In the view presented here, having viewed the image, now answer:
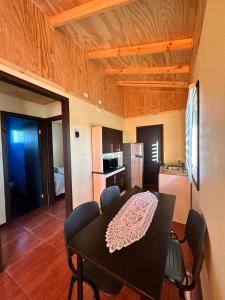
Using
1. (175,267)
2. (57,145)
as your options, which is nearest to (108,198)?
(175,267)

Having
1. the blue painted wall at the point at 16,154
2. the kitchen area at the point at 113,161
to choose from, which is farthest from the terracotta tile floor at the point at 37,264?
the blue painted wall at the point at 16,154

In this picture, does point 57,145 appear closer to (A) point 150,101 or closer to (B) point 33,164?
(B) point 33,164

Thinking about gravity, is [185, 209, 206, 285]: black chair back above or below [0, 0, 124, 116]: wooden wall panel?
below

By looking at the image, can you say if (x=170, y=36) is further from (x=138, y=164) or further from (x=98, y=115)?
(x=138, y=164)

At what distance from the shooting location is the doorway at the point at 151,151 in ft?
14.2

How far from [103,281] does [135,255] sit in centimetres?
37

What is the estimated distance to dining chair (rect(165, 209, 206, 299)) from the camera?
98 cm

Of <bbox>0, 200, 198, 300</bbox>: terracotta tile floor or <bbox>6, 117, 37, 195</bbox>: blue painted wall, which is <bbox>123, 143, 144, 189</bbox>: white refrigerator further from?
<bbox>6, 117, 37, 195</bbox>: blue painted wall

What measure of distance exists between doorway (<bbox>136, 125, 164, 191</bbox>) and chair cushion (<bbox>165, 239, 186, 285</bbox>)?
307 cm

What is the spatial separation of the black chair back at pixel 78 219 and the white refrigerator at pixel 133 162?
8.25ft

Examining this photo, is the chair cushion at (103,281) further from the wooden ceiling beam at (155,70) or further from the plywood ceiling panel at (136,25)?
the wooden ceiling beam at (155,70)

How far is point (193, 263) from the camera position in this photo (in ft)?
3.50

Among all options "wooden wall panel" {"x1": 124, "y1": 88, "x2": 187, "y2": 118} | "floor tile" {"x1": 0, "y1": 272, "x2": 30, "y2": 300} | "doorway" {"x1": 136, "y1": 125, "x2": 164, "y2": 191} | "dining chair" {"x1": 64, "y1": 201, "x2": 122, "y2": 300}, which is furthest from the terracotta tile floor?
"wooden wall panel" {"x1": 124, "y1": 88, "x2": 187, "y2": 118}

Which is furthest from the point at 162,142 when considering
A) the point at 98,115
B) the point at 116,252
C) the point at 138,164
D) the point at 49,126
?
the point at 116,252
